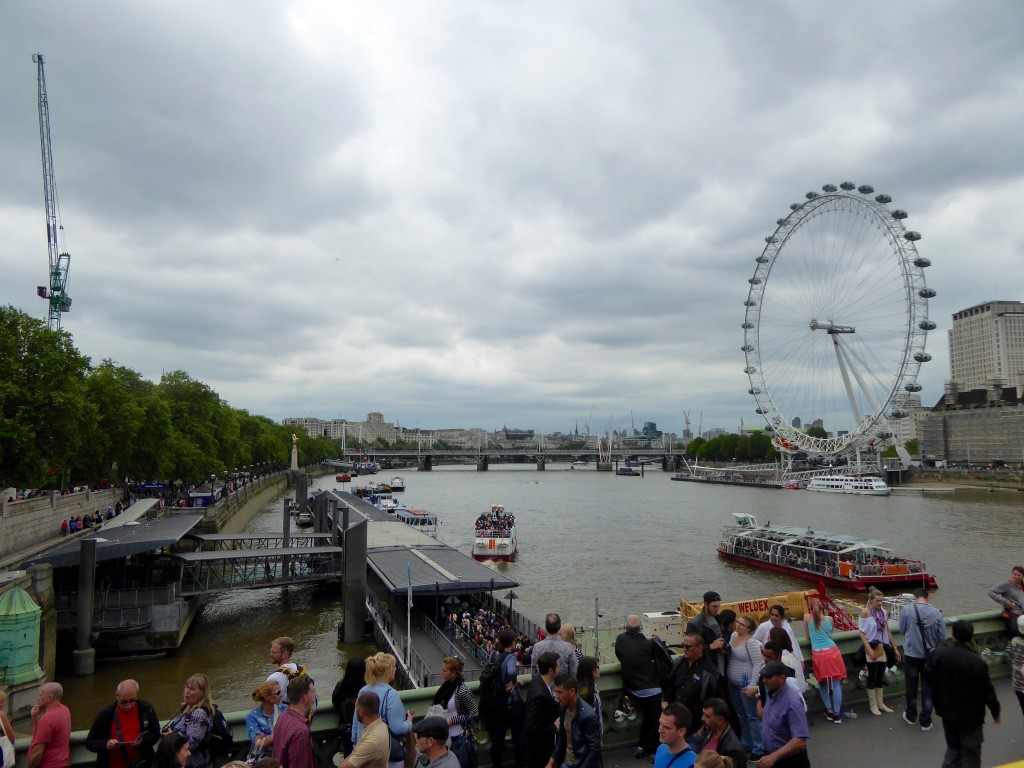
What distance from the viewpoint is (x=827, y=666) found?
8.09 metres

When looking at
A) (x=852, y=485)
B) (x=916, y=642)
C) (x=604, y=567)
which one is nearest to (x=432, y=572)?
(x=604, y=567)

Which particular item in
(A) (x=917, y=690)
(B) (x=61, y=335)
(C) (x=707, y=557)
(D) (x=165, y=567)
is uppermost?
(B) (x=61, y=335)

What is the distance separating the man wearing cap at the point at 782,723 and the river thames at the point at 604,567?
19.0 meters

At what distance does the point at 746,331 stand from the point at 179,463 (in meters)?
82.2

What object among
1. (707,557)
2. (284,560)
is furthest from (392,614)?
(707,557)

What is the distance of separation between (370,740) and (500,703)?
1.97 metres

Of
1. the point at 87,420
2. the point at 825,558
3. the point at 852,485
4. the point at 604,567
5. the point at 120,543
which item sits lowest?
the point at 604,567

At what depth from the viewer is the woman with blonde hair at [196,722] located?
5.84m

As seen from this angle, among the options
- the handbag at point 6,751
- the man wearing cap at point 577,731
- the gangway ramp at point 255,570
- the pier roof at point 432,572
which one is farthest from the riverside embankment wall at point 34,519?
the man wearing cap at point 577,731

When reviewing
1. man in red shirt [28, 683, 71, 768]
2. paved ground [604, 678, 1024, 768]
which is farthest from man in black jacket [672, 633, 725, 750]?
man in red shirt [28, 683, 71, 768]

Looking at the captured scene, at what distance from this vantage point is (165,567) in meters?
29.2

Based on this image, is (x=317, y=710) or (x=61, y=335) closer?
(x=317, y=710)

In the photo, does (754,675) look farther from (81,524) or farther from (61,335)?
(81,524)

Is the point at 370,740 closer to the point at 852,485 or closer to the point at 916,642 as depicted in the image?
the point at 916,642
